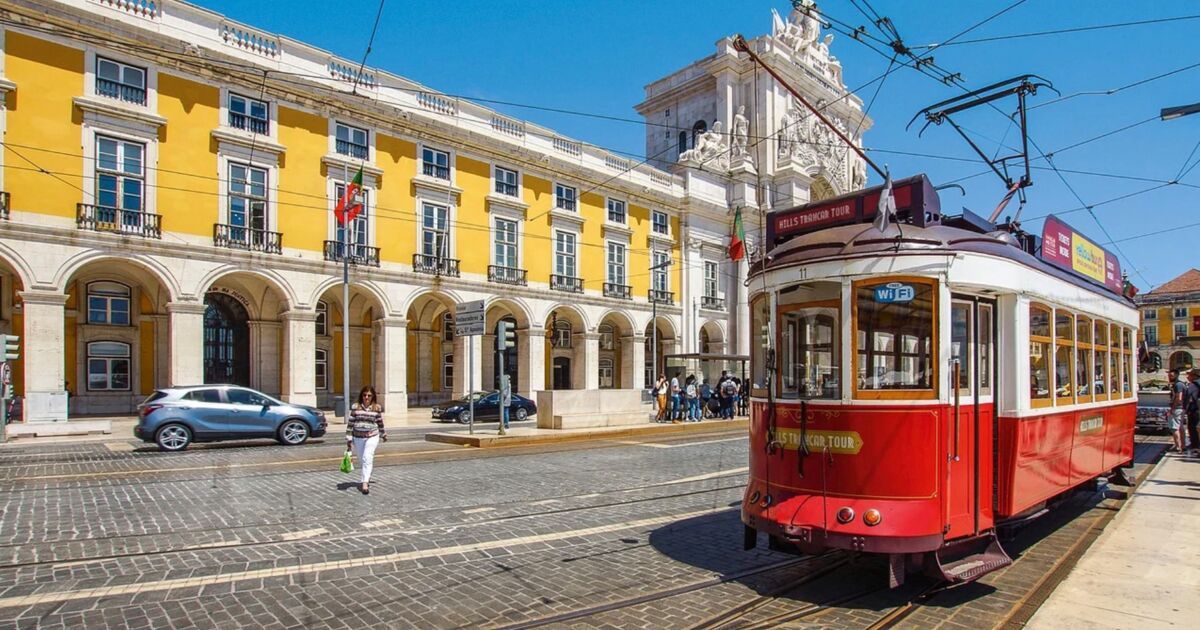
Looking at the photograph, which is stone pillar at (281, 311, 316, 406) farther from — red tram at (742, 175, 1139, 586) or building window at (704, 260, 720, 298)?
building window at (704, 260, 720, 298)

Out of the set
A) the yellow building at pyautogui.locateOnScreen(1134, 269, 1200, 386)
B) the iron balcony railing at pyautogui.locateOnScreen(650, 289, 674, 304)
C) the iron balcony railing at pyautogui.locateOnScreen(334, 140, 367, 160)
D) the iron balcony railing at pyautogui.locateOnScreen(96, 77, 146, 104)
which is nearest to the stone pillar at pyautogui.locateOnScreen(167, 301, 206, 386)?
the iron balcony railing at pyautogui.locateOnScreen(96, 77, 146, 104)

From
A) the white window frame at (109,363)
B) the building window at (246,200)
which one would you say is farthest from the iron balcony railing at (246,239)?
the white window frame at (109,363)

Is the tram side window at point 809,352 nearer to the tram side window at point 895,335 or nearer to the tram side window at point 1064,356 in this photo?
the tram side window at point 895,335

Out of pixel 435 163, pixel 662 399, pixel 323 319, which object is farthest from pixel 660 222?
pixel 323 319

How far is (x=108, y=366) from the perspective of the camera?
25.1 m

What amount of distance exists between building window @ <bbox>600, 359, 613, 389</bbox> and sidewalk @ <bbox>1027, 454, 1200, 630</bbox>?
3216cm

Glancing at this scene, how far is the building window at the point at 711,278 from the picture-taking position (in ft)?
139

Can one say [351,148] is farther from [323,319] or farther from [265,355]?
[265,355]

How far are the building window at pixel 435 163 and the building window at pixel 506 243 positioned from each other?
332 cm

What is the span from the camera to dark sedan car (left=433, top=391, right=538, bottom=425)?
2581 centimetres

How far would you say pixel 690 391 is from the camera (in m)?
25.2

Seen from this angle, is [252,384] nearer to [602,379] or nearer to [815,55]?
[602,379]

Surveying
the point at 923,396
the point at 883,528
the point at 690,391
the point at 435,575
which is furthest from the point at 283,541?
the point at 690,391

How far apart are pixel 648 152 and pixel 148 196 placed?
1520 inches
